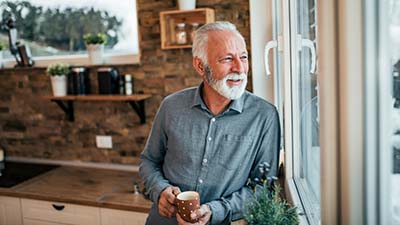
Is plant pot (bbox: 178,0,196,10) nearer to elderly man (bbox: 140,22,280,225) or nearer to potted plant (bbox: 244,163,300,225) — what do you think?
elderly man (bbox: 140,22,280,225)

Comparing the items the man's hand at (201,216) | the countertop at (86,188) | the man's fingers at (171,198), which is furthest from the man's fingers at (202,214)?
the countertop at (86,188)

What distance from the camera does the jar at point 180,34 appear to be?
9.41 feet

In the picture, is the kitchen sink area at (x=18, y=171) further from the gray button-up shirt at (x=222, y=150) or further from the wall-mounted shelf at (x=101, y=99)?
the gray button-up shirt at (x=222, y=150)

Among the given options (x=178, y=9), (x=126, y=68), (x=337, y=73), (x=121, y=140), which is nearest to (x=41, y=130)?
(x=121, y=140)

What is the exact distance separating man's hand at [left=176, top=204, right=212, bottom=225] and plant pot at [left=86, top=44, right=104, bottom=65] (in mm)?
1996

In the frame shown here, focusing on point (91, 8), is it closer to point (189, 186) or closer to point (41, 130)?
point (41, 130)

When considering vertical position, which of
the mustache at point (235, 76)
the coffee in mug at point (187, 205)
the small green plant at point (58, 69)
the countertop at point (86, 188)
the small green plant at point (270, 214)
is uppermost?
the mustache at point (235, 76)

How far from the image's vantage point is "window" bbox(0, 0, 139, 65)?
10.8 ft

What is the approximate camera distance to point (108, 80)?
317 cm

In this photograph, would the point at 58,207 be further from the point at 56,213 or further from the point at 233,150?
the point at 233,150

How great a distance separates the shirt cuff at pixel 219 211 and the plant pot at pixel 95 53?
197 centimetres

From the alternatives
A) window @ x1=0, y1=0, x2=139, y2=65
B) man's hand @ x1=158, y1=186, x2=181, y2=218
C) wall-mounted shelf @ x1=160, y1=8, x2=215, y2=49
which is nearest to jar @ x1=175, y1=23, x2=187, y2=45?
wall-mounted shelf @ x1=160, y1=8, x2=215, y2=49

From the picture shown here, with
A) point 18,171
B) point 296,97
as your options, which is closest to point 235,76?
point 296,97

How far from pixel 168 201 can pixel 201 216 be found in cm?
17
